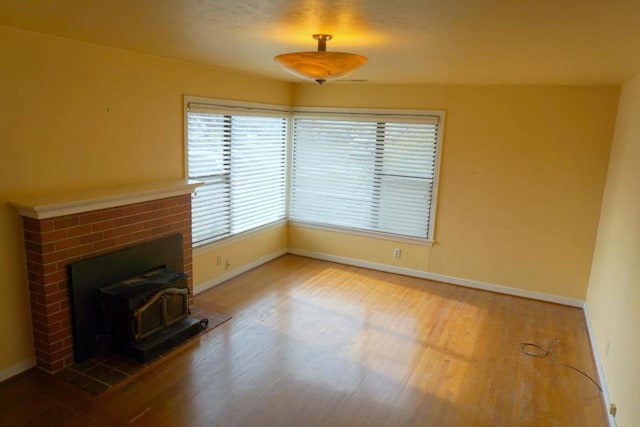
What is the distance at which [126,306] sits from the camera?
308 centimetres

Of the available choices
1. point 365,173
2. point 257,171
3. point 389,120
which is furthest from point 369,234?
point 257,171

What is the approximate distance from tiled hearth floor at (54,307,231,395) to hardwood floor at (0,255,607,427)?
2.6 inches

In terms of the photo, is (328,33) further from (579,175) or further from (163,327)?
(579,175)

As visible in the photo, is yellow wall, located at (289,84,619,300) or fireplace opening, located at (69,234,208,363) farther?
yellow wall, located at (289,84,619,300)

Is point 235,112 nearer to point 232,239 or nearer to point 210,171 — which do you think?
point 210,171

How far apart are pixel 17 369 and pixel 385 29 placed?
10.4 feet

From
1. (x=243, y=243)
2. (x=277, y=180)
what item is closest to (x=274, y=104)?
(x=277, y=180)

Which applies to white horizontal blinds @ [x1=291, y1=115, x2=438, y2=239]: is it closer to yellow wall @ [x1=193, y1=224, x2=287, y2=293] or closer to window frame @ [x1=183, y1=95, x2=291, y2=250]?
window frame @ [x1=183, y1=95, x2=291, y2=250]

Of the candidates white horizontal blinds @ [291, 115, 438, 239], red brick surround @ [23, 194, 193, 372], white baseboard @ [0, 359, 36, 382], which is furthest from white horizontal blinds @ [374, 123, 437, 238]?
white baseboard @ [0, 359, 36, 382]

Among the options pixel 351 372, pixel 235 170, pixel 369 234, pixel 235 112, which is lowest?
pixel 351 372

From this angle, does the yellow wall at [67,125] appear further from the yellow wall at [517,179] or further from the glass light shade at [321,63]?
the yellow wall at [517,179]

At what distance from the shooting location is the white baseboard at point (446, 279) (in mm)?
4613

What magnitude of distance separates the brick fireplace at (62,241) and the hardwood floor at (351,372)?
0.86 feet

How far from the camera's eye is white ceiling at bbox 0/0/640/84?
69.7 inches
